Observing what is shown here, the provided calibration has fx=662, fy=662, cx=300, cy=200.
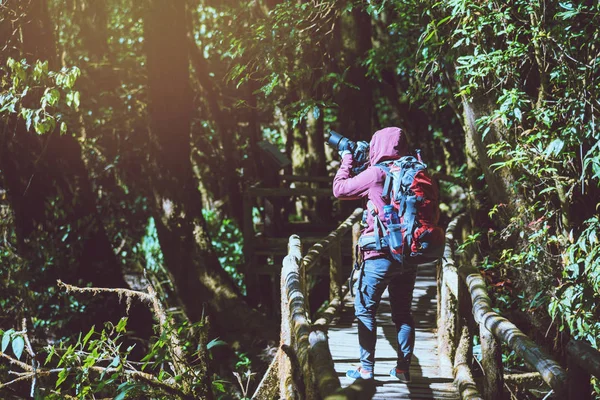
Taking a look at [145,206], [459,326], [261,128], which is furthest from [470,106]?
[261,128]

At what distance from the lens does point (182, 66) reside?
33.0ft

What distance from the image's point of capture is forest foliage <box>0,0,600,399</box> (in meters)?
5.34

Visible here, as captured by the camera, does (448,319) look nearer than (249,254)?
Yes

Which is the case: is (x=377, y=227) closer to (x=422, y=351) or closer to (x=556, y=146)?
(x=556, y=146)

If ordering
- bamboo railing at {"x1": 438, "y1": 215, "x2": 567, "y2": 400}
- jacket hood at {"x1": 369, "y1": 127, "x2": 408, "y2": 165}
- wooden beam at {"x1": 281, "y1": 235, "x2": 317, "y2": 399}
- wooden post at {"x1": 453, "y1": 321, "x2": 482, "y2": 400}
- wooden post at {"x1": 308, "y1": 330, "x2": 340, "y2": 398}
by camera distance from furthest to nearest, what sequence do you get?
1. jacket hood at {"x1": 369, "y1": 127, "x2": 408, "y2": 165}
2. wooden post at {"x1": 453, "y1": 321, "x2": 482, "y2": 400}
3. wooden beam at {"x1": 281, "y1": 235, "x2": 317, "y2": 399}
4. bamboo railing at {"x1": 438, "y1": 215, "x2": 567, "y2": 400}
5. wooden post at {"x1": 308, "y1": 330, "x2": 340, "y2": 398}

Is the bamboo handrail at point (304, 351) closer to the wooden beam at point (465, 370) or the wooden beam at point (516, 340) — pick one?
the wooden beam at point (516, 340)

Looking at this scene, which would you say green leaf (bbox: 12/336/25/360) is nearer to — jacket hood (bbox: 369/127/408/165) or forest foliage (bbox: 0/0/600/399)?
forest foliage (bbox: 0/0/600/399)

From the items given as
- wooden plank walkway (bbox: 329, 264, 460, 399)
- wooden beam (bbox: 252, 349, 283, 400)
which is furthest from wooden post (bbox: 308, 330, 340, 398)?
wooden beam (bbox: 252, 349, 283, 400)

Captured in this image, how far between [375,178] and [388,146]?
24 cm

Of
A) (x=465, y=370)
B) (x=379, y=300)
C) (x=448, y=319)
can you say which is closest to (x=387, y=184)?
(x=379, y=300)

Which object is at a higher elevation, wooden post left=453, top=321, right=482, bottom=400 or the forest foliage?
the forest foliage

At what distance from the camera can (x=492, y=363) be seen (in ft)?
12.3

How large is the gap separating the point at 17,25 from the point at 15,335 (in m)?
4.84

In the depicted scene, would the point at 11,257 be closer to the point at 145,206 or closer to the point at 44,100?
the point at 44,100
